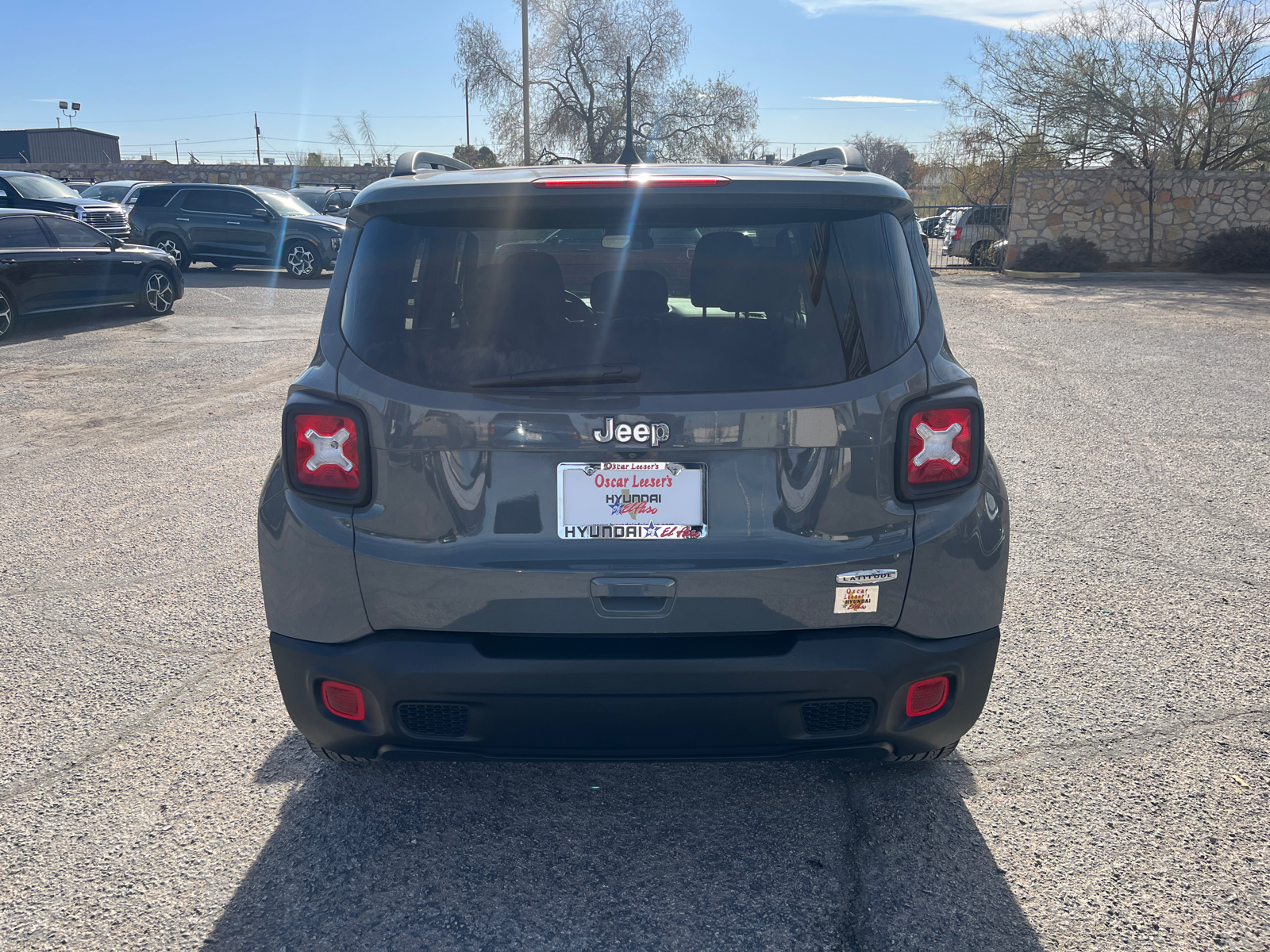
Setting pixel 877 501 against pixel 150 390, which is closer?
pixel 877 501

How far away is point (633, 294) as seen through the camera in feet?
7.98

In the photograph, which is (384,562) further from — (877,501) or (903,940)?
(903,940)

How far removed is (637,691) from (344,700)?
75cm

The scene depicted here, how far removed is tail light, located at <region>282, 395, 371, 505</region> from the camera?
2.37m

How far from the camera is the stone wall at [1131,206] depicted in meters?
25.1

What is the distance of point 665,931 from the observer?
2.40 metres

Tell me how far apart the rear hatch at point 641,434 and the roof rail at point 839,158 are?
2.25ft

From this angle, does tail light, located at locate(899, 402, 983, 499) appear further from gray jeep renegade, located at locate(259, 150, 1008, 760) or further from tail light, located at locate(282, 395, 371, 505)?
tail light, located at locate(282, 395, 371, 505)

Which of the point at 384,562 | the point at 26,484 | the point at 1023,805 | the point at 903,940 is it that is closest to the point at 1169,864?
the point at 1023,805

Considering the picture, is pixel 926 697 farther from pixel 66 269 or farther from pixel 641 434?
→ pixel 66 269

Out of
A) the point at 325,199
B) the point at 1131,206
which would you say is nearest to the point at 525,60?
the point at 325,199

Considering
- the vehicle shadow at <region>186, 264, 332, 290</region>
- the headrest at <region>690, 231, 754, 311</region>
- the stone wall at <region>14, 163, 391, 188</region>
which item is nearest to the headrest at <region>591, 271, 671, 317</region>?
the headrest at <region>690, 231, 754, 311</region>

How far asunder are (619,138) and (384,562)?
48288 mm

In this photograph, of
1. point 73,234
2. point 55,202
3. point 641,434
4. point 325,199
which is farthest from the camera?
point 325,199
